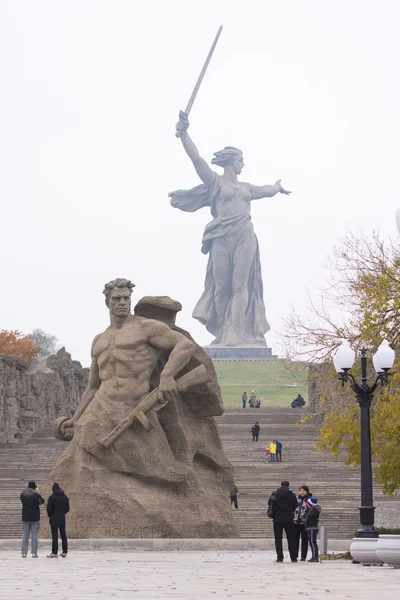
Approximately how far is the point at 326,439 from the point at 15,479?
1089cm

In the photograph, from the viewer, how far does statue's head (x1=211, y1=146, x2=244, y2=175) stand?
65.8 metres

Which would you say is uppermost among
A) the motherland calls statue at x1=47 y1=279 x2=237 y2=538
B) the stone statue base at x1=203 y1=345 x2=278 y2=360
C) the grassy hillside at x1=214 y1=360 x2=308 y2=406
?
the stone statue base at x1=203 y1=345 x2=278 y2=360

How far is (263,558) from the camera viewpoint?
1497cm

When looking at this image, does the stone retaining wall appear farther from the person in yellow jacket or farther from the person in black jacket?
the person in black jacket

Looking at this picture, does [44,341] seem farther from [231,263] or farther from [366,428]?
[366,428]

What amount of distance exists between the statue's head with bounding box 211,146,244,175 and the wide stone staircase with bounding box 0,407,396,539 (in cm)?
2874

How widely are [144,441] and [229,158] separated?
50.1 metres

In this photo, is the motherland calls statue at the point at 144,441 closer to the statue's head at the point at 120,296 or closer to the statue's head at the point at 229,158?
the statue's head at the point at 120,296

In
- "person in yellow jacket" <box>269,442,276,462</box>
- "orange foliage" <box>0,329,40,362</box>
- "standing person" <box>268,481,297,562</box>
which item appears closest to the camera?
"standing person" <box>268,481,297,562</box>

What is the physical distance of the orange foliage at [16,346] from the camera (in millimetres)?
Result: 62219

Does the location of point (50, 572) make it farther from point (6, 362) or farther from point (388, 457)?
point (6, 362)

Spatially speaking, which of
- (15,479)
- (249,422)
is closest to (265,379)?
(249,422)

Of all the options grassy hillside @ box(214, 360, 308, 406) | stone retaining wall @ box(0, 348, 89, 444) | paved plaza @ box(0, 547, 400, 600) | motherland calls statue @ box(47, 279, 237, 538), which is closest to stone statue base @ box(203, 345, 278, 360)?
grassy hillside @ box(214, 360, 308, 406)

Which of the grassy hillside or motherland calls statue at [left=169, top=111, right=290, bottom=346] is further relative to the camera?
motherland calls statue at [left=169, top=111, right=290, bottom=346]
